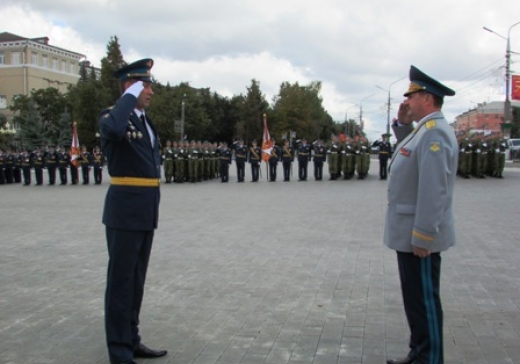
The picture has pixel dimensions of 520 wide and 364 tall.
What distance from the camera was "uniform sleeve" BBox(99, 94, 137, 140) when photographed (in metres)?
3.75

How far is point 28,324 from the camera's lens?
5027 millimetres

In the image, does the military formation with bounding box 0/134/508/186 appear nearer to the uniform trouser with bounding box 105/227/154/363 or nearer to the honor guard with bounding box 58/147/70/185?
the honor guard with bounding box 58/147/70/185

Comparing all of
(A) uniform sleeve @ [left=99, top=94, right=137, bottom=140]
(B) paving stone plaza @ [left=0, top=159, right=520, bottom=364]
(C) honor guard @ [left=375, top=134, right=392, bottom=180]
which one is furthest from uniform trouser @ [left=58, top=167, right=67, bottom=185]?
(A) uniform sleeve @ [left=99, top=94, right=137, bottom=140]

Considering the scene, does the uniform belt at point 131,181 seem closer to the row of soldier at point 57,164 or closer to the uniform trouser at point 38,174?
the row of soldier at point 57,164

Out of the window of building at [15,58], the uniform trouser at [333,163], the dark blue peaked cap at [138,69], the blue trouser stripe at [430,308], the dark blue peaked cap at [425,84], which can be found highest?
the window of building at [15,58]

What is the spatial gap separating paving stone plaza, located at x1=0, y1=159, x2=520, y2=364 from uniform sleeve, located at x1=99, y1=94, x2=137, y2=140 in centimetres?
171

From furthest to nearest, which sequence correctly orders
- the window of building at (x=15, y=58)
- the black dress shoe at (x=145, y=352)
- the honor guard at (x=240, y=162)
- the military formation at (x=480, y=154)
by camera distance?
the window of building at (x=15, y=58) → the honor guard at (x=240, y=162) → the military formation at (x=480, y=154) → the black dress shoe at (x=145, y=352)

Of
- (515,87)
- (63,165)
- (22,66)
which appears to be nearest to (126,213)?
(63,165)

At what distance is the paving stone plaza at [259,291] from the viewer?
173 inches

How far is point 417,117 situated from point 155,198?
196 cm

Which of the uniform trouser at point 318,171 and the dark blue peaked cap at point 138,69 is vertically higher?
the dark blue peaked cap at point 138,69

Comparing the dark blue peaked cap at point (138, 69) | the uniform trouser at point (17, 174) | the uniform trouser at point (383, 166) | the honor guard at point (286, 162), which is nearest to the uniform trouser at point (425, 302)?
the dark blue peaked cap at point (138, 69)

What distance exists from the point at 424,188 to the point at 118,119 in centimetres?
203

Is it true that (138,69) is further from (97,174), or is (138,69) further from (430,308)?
(97,174)
